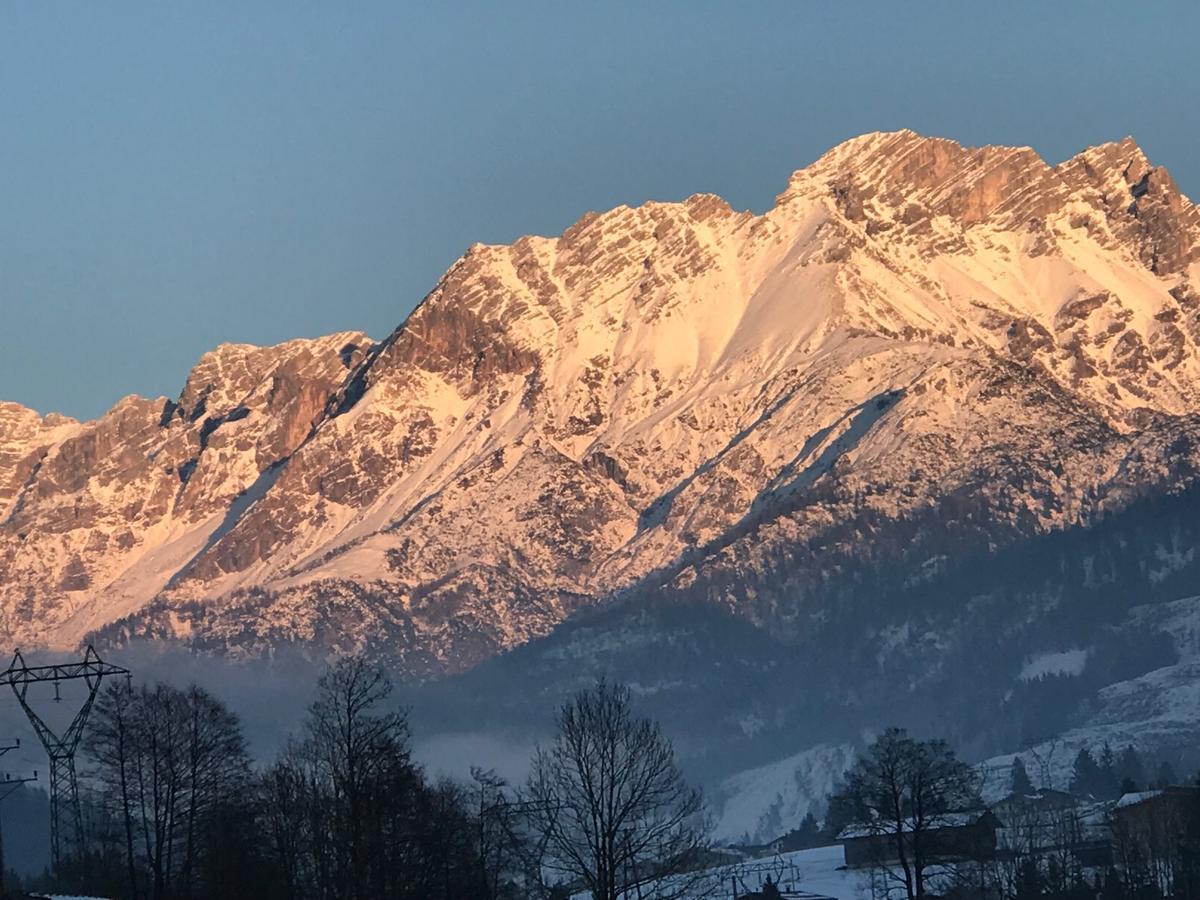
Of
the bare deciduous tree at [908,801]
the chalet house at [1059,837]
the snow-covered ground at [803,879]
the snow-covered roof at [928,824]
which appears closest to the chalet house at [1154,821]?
the chalet house at [1059,837]

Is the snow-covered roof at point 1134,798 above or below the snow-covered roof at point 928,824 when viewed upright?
above

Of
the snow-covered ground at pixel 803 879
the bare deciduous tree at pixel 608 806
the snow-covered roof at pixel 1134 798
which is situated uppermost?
the snow-covered roof at pixel 1134 798

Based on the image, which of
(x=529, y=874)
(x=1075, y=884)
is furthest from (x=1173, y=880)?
(x=529, y=874)

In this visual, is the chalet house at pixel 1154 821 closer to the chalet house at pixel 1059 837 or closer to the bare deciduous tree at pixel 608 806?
the chalet house at pixel 1059 837

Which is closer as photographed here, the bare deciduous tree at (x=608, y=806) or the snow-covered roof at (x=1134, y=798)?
the bare deciduous tree at (x=608, y=806)

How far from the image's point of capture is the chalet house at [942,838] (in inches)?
4508

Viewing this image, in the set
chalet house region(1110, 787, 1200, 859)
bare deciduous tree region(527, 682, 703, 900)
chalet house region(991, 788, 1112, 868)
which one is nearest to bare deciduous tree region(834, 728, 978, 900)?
bare deciduous tree region(527, 682, 703, 900)

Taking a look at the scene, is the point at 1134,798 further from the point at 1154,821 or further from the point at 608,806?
the point at 608,806

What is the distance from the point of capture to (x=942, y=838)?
5177 inches

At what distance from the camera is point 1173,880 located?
136 metres

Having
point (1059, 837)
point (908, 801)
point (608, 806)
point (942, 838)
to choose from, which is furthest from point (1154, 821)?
point (608, 806)

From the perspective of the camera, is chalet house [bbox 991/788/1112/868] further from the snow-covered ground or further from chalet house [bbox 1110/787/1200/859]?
the snow-covered ground

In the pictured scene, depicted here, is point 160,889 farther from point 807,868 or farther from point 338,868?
point 807,868

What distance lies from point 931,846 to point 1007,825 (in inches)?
2910
